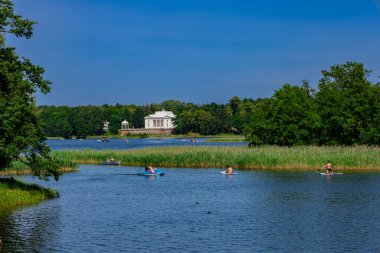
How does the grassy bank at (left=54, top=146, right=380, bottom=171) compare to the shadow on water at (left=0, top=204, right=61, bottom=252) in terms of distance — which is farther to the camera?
the grassy bank at (left=54, top=146, right=380, bottom=171)

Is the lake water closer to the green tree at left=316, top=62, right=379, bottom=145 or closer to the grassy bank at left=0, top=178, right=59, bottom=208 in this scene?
the grassy bank at left=0, top=178, right=59, bottom=208

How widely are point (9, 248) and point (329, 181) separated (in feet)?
114

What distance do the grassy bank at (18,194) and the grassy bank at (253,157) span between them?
30.3 metres

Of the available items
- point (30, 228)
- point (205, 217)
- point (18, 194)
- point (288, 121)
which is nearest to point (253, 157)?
point (288, 121)

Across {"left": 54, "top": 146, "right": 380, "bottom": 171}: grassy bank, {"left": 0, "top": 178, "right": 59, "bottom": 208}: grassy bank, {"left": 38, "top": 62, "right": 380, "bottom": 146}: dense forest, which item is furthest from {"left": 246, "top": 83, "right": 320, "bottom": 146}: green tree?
{"left": 0, "top": 178, "right": 59, "bottom": 208}: grassy bank

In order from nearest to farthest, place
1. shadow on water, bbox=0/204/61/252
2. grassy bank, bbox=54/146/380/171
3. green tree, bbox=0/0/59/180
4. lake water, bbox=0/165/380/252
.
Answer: shadow on water, bbox=0/204/61/252, lake water, bbox=0/165/380/252, green tree, bbox=0/0/59/180, grassy bank, bbox=54/146/380/171

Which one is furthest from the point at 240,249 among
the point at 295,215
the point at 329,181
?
the point at 329,181

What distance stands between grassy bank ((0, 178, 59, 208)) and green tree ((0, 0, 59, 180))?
152 cm

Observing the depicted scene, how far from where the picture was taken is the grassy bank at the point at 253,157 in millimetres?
63719

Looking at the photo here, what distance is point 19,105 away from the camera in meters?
35.9

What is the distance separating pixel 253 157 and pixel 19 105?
1419 inches

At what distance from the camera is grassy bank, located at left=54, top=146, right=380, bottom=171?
2509 inches

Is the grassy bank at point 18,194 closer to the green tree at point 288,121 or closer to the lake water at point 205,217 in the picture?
the lake water at point 205,217

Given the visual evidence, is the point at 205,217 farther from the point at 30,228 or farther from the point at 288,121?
the point at 288,121
